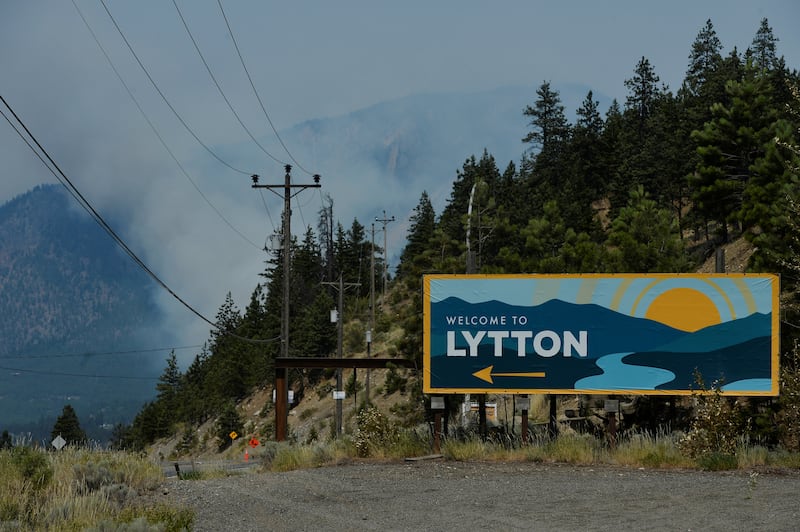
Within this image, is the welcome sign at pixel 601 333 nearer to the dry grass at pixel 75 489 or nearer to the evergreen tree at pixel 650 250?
the dry grass at pixel 75 489

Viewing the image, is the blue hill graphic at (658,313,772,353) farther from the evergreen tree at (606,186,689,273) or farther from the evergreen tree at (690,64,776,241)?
the evergreen tree at (690,64,776,241)

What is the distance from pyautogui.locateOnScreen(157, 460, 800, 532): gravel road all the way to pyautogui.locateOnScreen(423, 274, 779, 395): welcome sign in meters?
2.57

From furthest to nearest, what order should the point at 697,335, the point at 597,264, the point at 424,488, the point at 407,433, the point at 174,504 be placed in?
the point at 597,264 → the point at 407,433 → the point at 697,335 → the point at 424,488 → the point at 174,504

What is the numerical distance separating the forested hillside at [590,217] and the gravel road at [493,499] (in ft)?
12.3

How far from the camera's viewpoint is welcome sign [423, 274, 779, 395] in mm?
19922

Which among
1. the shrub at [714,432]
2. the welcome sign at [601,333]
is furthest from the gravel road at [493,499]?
the welcome sign at [601,333]

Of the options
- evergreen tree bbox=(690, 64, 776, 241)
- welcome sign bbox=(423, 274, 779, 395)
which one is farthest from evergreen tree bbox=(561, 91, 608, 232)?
welcome sign bbox=(423, 274, 779, 395)

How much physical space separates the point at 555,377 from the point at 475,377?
1.79 metres

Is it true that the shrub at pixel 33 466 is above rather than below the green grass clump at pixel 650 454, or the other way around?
above

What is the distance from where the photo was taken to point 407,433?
21.5 meters

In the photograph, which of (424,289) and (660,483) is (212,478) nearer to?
(424,289)

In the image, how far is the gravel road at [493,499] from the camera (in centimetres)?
1229

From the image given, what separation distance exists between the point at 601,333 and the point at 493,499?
23.5ft

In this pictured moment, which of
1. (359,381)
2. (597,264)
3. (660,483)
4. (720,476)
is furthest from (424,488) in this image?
(359,381)
